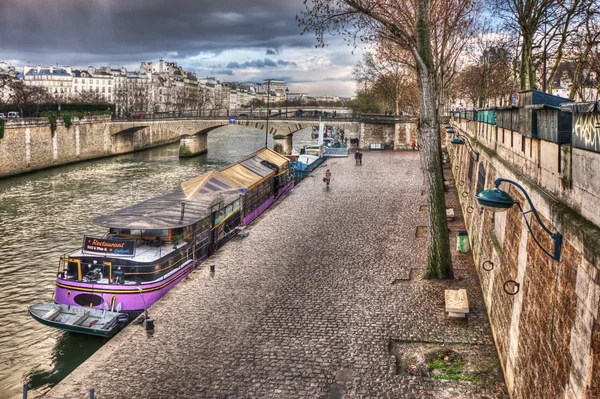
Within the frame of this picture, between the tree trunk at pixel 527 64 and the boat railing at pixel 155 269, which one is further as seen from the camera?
the tree trunk at pixel 527 64

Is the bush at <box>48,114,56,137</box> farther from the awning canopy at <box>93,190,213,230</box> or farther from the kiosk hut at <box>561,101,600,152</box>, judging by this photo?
the kiosk hut at <box>561,101,600,152</box>

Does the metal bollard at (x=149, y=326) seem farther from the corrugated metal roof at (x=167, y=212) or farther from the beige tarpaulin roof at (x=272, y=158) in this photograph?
the beige tarpaulin roof at (x=272, y=158)

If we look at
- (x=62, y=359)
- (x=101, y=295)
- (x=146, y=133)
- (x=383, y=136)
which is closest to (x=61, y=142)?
(x=146, y=133)

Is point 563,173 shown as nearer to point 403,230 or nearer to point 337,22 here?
point 337,22

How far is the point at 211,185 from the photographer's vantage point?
20656 millimetres

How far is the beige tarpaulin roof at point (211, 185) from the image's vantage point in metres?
19.7

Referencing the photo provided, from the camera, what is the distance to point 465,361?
942 cm

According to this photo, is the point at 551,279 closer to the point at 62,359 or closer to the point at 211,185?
the point at 62,359

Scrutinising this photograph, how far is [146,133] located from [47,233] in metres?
46.7

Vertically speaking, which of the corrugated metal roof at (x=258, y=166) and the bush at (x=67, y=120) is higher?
the bush at (x=67, y=120)

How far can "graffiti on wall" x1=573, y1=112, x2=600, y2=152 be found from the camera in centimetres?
491

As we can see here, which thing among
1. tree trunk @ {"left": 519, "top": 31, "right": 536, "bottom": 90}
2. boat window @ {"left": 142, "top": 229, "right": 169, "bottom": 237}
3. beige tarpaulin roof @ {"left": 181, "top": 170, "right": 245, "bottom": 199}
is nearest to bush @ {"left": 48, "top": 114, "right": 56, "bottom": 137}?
beige tarpaulin roof @ {"left": 181, "top": 170, "right": 245, "bottom": 199}

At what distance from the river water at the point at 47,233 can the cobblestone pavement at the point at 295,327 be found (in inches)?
66.2

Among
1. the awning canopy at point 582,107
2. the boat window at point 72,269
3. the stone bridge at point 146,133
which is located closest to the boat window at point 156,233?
the boat window at point 72,269
